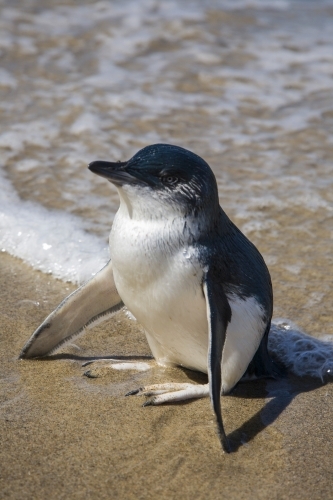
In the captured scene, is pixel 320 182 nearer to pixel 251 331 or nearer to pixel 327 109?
pixel 327 109

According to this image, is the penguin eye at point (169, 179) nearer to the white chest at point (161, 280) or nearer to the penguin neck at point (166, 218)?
the penguin neck at point (166, 218)

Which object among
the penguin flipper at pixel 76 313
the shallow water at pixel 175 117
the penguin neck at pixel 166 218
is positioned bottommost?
the shallow water at pixel 175 117

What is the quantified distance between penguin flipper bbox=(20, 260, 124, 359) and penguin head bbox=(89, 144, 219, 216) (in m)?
0.59

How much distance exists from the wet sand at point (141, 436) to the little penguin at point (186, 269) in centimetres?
14

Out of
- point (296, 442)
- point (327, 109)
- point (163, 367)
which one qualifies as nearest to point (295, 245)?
point (163, 367)

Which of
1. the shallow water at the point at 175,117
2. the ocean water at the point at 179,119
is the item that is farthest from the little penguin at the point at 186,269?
the shallow water at the point at 175,117

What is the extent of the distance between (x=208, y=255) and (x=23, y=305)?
157cm

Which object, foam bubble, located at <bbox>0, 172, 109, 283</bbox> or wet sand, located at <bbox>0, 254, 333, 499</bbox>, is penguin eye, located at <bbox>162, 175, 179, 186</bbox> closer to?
wet sand, located at <bbox>0, 254, 333, 499</bbox>

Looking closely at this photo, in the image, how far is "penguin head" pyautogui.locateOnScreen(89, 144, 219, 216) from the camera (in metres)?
3.55

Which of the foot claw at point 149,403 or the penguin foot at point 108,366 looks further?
the penguin foot at point 108,366

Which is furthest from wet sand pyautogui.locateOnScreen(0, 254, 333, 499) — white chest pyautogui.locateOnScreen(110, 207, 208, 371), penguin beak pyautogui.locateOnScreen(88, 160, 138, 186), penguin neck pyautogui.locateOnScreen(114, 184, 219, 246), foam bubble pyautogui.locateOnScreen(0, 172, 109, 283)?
penguin beak pyautogui.locateOnScreen(88, 160, 138, 186)

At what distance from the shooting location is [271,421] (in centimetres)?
363

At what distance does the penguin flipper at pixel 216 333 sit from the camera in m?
3.33

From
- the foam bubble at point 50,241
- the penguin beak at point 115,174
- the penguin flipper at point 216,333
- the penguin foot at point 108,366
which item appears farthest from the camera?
the foam bubble at point 50,241
